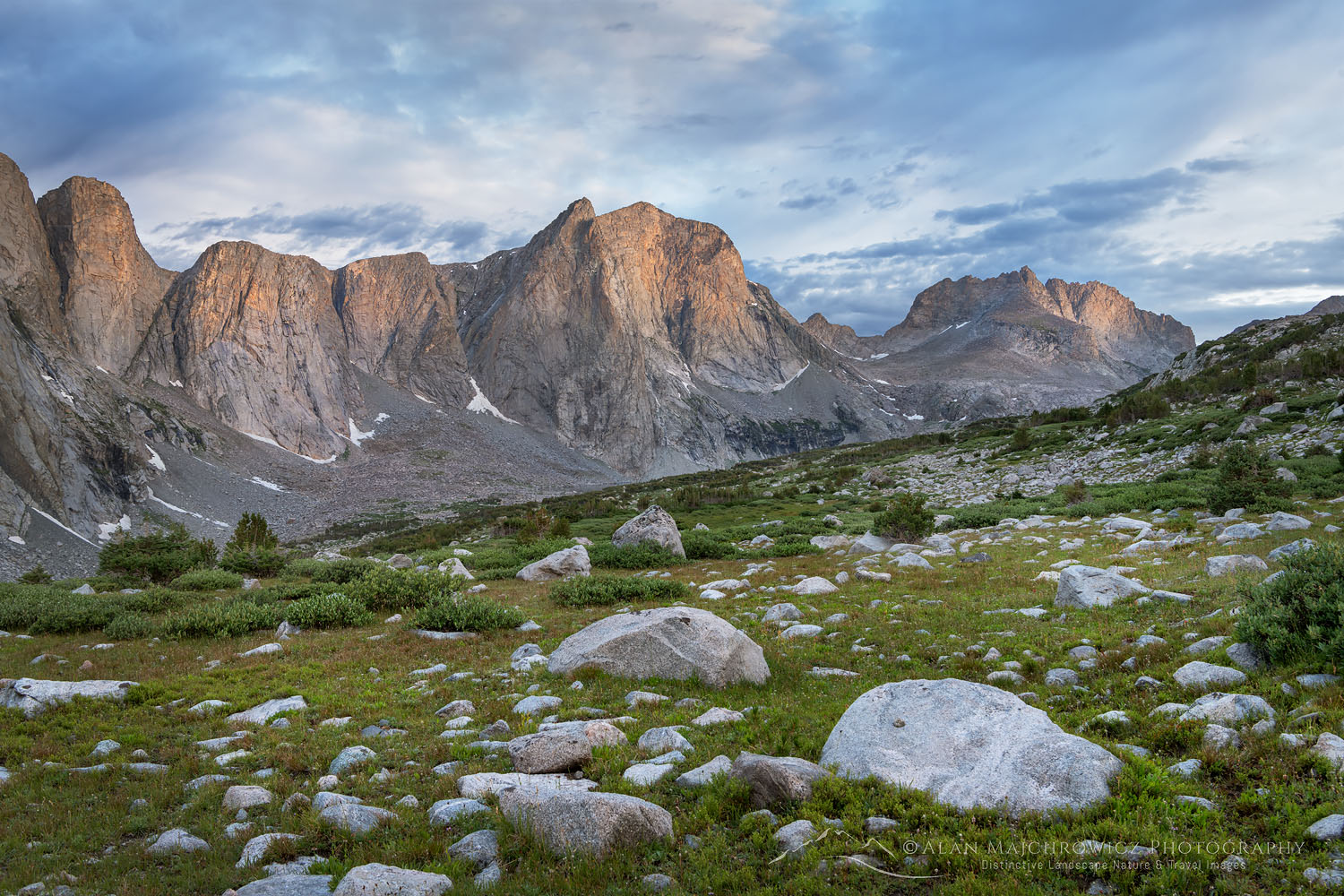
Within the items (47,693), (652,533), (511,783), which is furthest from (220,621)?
(652,533)

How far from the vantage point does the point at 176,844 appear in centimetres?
→ 625

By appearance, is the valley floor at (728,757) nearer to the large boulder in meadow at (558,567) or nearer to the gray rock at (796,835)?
the gray rock at (796,835)

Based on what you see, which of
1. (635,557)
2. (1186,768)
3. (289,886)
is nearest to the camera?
(289,886)

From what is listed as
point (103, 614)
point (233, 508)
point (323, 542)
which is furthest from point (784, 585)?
point (233, 508)

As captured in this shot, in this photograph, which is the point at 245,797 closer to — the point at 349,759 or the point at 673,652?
the point at 349,759

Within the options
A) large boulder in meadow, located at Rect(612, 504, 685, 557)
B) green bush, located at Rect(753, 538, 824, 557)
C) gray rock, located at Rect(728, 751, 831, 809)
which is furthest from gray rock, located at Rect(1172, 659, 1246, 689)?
large boulder in meadow, located at Rect(612, 504, 685, 557)

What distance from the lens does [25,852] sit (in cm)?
623

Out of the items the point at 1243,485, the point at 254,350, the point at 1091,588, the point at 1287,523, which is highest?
the point at 254,350

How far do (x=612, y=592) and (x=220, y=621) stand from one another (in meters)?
9.05

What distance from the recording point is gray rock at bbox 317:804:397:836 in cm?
628

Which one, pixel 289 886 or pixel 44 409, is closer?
pixel 289 886

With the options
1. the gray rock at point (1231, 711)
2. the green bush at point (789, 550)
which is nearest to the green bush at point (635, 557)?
the green bush at point (789, 550)

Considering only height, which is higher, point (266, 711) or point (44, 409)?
point (44, 409)

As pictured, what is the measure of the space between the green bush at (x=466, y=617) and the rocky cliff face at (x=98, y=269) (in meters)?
165
